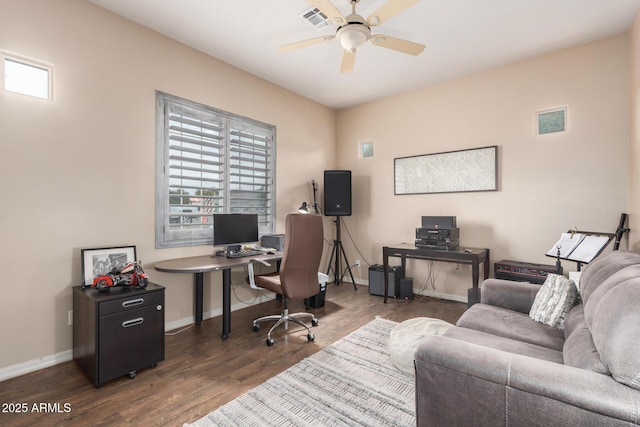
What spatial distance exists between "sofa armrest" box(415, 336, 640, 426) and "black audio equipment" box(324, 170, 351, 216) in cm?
362

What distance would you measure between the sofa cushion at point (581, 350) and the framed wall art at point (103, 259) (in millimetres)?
3188

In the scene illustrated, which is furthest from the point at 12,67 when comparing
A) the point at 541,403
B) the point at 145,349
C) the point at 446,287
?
the point at 446,287

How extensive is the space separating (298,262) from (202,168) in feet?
5.18

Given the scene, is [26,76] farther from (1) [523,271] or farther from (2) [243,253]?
(1) [523,271]

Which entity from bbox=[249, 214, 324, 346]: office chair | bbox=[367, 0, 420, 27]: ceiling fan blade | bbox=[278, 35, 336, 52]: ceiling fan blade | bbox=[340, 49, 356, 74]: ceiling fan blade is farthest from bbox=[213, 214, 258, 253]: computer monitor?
bbox=[367, 0, 420, 27]: ceiling fan blade

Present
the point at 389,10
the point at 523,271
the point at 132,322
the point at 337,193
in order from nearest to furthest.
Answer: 1. the point at 389,10
2. the point at 132,322
3. the point at 523,271
4. the point at 337,193

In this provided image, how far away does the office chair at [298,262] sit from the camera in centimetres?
288

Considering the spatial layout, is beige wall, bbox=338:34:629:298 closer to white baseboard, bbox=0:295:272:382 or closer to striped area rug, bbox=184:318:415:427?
striped area rug, bbox=184:318:415:427

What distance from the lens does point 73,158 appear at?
261cm

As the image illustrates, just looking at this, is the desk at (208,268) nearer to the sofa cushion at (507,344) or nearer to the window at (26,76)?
the window at (26,76)

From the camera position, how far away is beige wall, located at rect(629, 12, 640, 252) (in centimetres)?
268

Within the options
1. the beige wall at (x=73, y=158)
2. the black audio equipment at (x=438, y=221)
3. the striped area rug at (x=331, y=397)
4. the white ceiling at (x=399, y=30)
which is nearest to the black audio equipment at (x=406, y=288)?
the black audio equipment at (x=438, y=221)

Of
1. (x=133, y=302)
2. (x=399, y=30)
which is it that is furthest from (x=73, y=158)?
Answer: (x=399, y=30)

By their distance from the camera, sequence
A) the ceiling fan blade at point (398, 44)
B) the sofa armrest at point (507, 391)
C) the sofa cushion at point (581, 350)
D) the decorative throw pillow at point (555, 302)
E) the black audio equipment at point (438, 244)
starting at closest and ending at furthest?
1. the sofa armrest at point (507, 391)
2. the sofa cushion at point (581, 350)
3. the decorative throw pillow at point (555, 302)
4. the ceiling fan blade at point (398, 44)
5. the black audio equipment at point (438, 244)
